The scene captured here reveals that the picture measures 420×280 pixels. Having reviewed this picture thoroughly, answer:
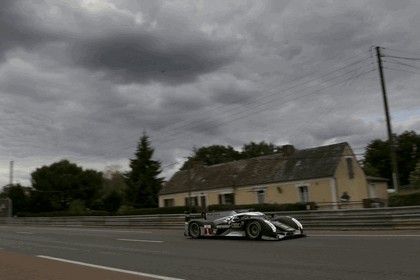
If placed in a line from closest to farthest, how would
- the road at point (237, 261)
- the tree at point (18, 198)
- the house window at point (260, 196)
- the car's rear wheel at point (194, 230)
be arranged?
the road at point (237, 261), the car's rear wheel at point (194, 230), the house window at point (260, 196), the tree at point (18, 198)

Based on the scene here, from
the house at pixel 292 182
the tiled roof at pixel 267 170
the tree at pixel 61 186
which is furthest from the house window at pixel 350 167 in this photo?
the tree at pixel 61 186

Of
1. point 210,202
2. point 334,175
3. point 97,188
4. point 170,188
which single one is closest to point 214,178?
point 210,202

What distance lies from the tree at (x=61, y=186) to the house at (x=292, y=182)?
2320 cm

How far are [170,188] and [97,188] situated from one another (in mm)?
21453

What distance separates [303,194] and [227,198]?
892cm

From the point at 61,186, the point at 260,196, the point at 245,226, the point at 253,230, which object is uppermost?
the point at 61,186

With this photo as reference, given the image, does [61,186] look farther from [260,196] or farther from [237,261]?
[237,261]

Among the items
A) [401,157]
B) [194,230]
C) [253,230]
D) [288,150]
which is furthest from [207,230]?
[401,157]

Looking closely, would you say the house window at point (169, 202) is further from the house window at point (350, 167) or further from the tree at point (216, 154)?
the tree at point (216, 154)

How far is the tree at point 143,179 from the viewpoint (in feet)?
183

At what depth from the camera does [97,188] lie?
228 feet

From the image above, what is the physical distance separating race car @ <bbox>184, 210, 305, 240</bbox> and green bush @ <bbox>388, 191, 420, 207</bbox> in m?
7.50

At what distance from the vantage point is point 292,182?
132 ft

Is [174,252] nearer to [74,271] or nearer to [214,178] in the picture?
[74,271]
